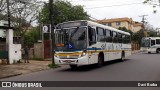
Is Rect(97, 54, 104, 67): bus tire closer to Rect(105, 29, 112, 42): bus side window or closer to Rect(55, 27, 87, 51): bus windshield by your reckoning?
Rect(105, 29, 112, 42): bus side window

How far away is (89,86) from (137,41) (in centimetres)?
6780

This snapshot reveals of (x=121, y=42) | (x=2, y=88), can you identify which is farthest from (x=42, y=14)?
(x=2, y=88)

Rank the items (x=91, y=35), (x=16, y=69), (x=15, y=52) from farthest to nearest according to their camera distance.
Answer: (x=15, y=52) → (x=16, y=69) → (x=91, y=35)

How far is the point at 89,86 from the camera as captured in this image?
11.6 meters

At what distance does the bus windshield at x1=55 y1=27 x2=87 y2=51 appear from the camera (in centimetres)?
1773

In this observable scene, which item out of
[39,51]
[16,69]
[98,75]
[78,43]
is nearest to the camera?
[98,75]

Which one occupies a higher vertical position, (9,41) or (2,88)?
(9,41)

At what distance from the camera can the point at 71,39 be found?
17859mm

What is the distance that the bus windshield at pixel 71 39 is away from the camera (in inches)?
698

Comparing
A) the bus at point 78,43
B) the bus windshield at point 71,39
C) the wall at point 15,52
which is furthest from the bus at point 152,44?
the bus windshield at point 71,39

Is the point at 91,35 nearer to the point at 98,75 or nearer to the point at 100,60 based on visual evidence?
the point at 100,60

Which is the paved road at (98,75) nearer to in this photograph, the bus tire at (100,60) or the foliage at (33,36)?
the bus tire at (100,60)

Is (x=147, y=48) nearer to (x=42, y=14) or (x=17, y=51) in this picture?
(x=42, y=14)

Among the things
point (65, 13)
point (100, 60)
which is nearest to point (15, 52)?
point (100, 60)
